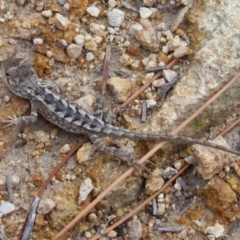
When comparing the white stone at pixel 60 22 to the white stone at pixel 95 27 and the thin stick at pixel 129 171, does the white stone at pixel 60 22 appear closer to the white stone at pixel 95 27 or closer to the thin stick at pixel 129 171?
the white stone at pixel 95 27

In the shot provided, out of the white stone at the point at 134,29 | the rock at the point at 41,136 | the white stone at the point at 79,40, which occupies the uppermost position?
the white stone at the point at 134,29

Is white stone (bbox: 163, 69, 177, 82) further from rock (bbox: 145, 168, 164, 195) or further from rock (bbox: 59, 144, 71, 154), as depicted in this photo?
rock (bbox: 59, 144, 71, 154)

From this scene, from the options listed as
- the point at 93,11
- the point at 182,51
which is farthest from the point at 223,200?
the point at 93,11

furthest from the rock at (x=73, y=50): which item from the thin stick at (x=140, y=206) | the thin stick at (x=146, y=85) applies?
the thin stick at (x=140, y=206)

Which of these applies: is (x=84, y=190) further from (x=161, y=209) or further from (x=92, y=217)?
(x=161, y=209)

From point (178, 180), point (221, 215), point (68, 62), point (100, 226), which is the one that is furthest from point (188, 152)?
point (68, 62)

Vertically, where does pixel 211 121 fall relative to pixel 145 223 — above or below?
above

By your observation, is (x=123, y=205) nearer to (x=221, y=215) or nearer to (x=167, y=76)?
(x=221, y=215)
